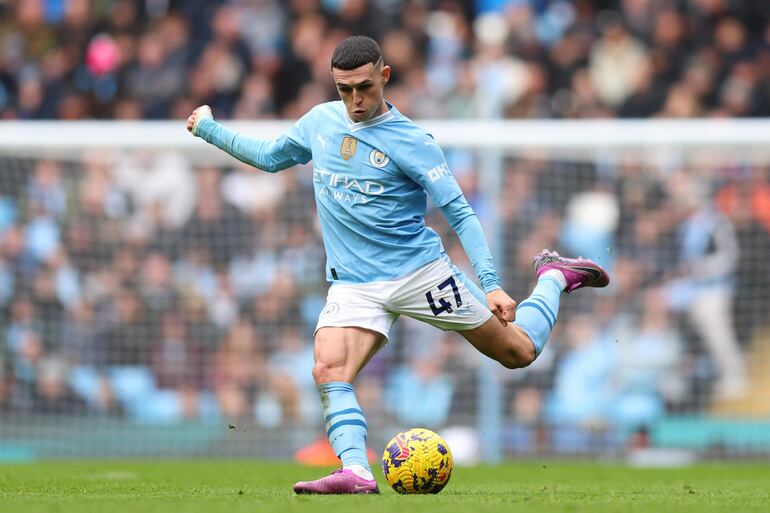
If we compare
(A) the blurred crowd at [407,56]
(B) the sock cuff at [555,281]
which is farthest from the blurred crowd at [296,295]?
(B) the sock cuff at [555,281]

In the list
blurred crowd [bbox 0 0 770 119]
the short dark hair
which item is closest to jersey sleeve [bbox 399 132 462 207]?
the short dark hair

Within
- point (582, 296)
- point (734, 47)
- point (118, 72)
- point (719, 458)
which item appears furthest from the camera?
point (118, 72)

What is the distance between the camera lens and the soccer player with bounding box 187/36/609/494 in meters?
7.25

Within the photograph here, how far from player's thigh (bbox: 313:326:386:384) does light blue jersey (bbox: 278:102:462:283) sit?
31cm

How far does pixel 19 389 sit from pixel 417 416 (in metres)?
3.98

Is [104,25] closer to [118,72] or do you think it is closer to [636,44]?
[118,72]

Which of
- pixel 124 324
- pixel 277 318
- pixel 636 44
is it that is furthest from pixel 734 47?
pixel 124 324

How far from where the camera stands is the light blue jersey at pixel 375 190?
24.2ft

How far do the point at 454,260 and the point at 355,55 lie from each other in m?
6.96

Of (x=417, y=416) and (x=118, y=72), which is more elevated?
(x=118, y=72)

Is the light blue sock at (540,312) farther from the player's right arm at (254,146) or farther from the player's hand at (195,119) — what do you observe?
the player's hand at (195,119)

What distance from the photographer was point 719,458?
42.7ft

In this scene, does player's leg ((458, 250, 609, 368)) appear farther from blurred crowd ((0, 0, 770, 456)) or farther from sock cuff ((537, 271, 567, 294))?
blurred crowd ((0, 0, 770, 456))

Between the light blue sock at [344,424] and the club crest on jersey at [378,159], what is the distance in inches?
46.5
